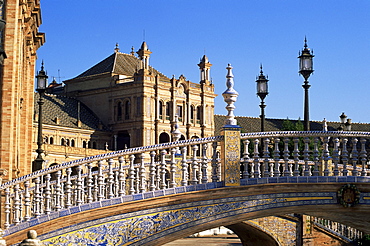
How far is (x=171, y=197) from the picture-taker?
Result: 534 inches

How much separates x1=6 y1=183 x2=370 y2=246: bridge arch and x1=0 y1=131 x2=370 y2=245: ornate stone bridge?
0.02 meters

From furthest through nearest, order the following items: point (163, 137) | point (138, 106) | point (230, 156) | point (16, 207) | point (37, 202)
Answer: point (163, 137), point (138, 106), point (230, 156), point (37, 202), point (16, 207)

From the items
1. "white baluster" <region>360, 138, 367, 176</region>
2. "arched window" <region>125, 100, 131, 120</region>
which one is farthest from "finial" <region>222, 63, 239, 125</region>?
"arched window" <region>125, 100, 131, 120</region>

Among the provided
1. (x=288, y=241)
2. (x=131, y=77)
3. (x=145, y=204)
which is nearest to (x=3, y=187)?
(x=145, y=204)

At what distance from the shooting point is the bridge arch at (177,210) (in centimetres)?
1302

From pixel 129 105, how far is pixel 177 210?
238ft

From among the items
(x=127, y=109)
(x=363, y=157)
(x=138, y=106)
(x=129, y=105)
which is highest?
(x=129, y=105)

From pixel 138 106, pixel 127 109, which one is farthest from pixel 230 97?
pixel 127 109

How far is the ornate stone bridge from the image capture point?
42.8 ft

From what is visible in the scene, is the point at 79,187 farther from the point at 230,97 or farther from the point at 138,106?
the point at 138,106

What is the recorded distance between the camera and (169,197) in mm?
13539

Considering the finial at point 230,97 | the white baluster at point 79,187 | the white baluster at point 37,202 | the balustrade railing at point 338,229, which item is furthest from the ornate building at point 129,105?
the white baluster at point 79,187

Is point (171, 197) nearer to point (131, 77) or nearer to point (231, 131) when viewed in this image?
point (231, 131)

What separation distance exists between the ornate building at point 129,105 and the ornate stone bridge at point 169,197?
65711 mm
